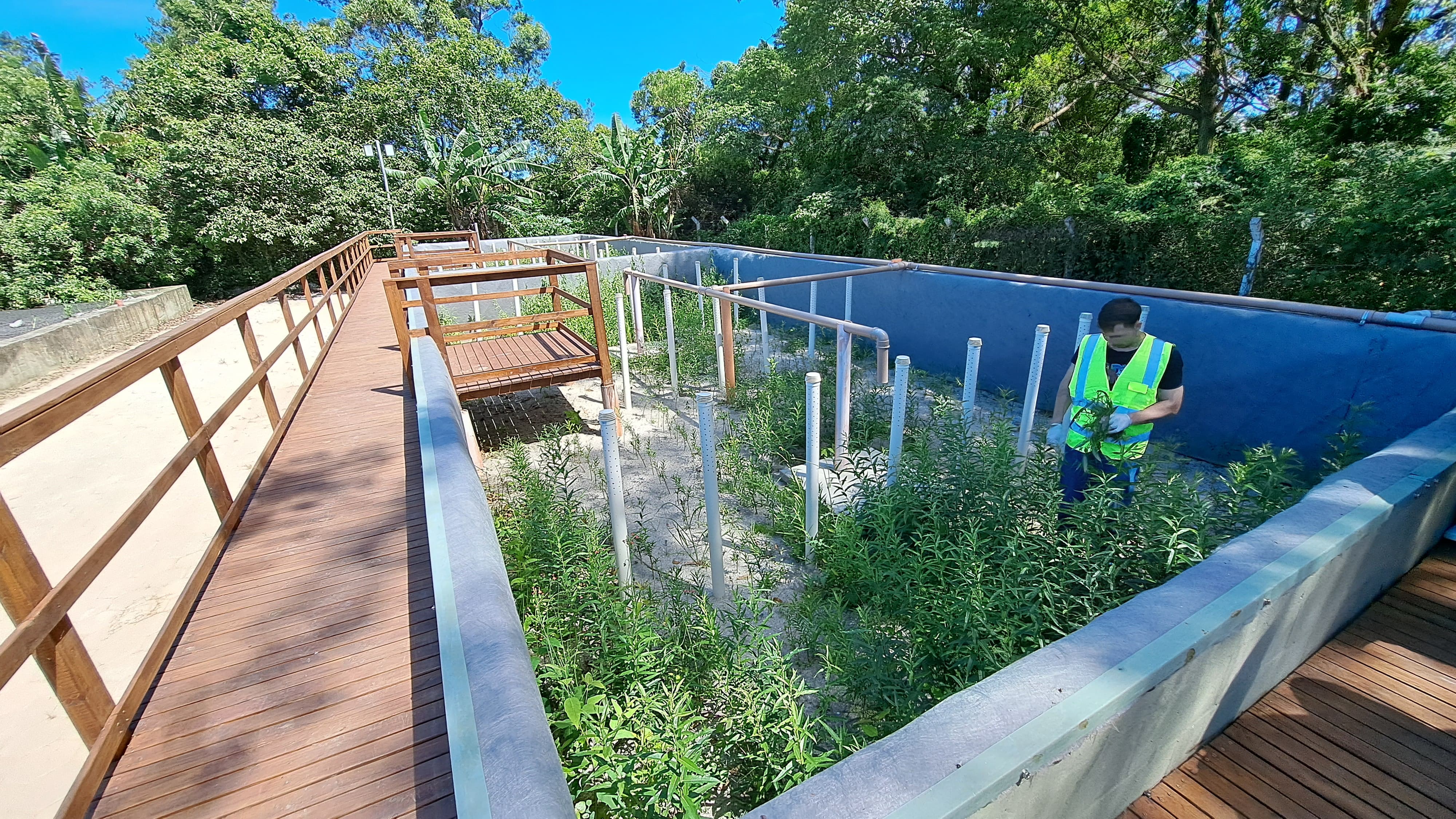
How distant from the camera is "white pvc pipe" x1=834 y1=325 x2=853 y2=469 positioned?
3396 mm

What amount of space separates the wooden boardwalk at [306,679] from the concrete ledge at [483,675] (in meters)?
0.28

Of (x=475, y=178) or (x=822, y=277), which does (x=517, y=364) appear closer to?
(x=822, y=277)

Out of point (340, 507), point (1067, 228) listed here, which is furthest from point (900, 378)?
point (1067, 228)

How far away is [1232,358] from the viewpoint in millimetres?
4332

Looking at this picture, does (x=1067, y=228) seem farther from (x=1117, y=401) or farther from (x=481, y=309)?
(x=481, y=309)

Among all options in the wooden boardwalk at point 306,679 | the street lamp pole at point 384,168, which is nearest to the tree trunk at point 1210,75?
the wooden boardwalk at point 306,679

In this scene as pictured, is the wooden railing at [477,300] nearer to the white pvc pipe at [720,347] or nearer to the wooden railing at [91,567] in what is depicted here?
the white pvc pipe at [720,347]

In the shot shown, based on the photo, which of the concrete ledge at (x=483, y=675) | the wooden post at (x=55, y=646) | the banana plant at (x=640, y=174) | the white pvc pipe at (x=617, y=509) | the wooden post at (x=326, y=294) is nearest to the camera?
the concrete ledge at (x=483, y=675)

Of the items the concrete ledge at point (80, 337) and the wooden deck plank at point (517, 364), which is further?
the concrete ledge at point (80, 337)

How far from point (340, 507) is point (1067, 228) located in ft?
27.3

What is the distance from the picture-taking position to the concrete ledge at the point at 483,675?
102 cm

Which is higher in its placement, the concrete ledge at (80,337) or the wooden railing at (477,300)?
the wooden railing at (477,300)

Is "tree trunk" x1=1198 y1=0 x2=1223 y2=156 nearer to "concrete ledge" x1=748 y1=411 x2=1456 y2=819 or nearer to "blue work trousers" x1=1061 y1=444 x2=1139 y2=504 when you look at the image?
"blue work trousers" x1=1061 y1=444 x2=1139 y2=504

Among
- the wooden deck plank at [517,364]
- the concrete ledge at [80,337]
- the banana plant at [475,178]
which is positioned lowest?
the concrete ledge at [80,337]
